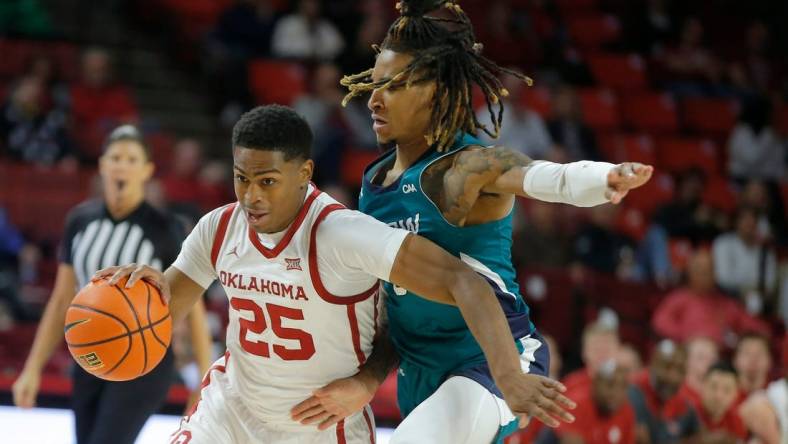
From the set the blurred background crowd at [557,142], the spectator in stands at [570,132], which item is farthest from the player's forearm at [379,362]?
the spectator in stands at [570,132]

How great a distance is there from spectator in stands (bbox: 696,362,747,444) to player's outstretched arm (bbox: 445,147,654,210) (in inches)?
162

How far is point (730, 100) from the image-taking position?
13.6 meters

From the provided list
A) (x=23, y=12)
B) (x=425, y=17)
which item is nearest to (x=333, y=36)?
(x=23, y=12)

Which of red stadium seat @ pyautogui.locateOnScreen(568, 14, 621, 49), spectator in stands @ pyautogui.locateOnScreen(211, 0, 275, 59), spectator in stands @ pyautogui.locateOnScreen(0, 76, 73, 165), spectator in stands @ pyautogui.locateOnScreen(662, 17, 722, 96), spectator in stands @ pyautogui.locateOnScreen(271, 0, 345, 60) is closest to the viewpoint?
spectator in stands @ pyautogui.locateOnScreen(0, 76, 73, 165)

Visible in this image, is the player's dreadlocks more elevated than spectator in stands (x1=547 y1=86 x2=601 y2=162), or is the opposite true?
the player's dreadlocks

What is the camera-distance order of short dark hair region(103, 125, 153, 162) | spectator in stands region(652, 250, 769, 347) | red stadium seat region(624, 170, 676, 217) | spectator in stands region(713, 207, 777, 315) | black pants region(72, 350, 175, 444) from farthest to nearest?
red stadium seat region(624, 170, 676, 217)
spectator in stands region(713, 207, 777, 315)
spectator in stands region(652, 250, 769, 347)
short dark hair region(103, 125, 153, 162)
black pants region(72, 350, 175, 444)

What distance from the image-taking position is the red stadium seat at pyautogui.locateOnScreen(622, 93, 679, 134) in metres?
13.0

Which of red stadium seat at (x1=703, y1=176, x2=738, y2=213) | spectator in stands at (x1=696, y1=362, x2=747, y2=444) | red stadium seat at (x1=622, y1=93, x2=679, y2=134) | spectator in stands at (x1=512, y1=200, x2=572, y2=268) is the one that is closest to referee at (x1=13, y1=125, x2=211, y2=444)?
spectator in stands at (x1=696, y1=362, x2=747, y2=444)

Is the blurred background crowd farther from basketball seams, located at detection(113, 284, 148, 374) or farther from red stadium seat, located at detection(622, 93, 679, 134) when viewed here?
basketball seams, located at detection(113, 284, 148, 374)

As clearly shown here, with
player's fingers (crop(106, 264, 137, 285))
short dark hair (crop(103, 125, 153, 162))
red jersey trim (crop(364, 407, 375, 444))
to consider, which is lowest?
red jersey trim (crop(364, 407, 375, 444))

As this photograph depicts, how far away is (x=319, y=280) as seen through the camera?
12.4 feet

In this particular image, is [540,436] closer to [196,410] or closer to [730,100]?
[196,410]

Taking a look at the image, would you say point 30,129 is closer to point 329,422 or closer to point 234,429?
point 234,429

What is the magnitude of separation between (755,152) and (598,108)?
1.86 meters
